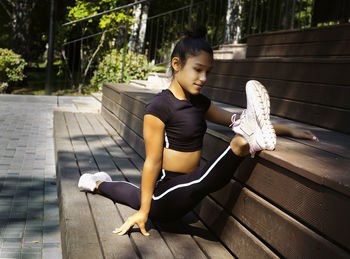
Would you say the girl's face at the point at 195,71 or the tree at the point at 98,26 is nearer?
the girl's face at the point at 195,71

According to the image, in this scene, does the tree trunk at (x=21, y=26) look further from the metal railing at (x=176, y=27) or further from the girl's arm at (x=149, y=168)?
→ the girl's arm at (x=149, y=168)

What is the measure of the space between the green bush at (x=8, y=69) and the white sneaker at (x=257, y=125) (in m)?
10.9

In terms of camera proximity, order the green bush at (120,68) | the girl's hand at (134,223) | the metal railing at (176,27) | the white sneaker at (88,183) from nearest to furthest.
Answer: the girl's hand at (134,223) < the white sneaker at (88,183) < the metal railing at (176,27) < the green bush at (120,68)

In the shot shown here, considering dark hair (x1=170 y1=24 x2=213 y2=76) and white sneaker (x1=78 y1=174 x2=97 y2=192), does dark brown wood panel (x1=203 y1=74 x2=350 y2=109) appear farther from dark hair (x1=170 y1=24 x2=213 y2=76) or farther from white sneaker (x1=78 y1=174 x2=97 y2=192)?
white sneaker (x1=78 y1=174 x2=97 y2=192)

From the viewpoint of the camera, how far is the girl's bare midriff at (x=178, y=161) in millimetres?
2285

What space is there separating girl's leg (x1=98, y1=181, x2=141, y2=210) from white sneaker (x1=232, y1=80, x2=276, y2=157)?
2.78 ft

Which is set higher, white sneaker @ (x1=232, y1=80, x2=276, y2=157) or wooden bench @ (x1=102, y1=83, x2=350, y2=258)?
white sneaker @ (x1=232, y1=80, x2=276, y2=157)

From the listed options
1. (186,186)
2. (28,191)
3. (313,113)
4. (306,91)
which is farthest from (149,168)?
(28,191)

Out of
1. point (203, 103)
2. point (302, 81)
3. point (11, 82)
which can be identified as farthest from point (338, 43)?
point (11, 82)

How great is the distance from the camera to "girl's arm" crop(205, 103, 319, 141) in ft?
8.02

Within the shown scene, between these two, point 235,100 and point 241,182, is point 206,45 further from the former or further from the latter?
point 235,100

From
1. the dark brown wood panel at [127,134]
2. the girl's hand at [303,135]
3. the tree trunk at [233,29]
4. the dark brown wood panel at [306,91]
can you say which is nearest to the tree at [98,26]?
the tree trunk at [233,29]

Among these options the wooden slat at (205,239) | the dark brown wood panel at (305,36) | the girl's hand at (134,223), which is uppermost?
the dark brown wood panel at (305,36)

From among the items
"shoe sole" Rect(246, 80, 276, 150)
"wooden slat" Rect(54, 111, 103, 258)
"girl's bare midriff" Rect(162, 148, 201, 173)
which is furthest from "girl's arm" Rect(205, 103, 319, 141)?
"wooden slat" Rect(54, 111, 103, 258)
